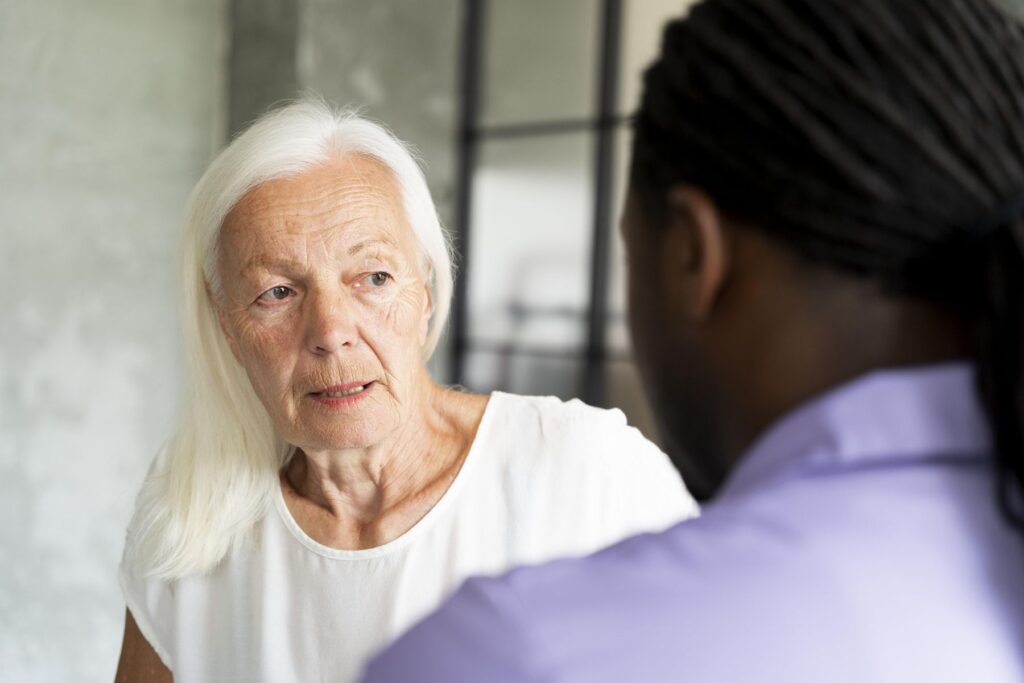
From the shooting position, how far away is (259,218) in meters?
1.46

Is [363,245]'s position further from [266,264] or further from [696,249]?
[696,249]

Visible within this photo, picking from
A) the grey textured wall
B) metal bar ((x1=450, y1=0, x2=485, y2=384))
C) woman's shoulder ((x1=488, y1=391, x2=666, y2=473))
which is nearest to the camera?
woman's shoulder ((x1=488, y1=391, x2=666, y2=473))

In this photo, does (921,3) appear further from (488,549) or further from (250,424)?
(250,424)

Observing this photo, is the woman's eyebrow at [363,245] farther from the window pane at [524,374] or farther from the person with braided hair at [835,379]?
the window pane at [524,374]

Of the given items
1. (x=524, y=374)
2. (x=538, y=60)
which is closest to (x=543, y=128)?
(x=538, y=60)

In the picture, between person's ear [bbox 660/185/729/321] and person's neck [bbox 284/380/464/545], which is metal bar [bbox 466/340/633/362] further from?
person's ear [bbox 660/185/729/321]

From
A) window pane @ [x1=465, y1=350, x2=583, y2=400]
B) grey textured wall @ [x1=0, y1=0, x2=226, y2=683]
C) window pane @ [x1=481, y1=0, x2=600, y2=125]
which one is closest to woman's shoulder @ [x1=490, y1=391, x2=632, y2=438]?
grey textured wall @ [x1=0, y1=0, x2=226, y2=683]

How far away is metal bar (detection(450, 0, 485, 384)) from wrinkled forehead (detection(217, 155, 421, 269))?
10.4 ft

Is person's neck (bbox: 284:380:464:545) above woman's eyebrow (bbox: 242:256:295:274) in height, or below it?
below

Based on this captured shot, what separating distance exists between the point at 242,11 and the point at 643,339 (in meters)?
3.95

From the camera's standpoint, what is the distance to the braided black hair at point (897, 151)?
57cm

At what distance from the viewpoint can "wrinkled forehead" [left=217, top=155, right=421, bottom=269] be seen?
1454mm

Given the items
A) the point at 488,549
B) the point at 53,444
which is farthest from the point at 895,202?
the point at 53,444

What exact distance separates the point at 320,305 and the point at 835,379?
97 cm
